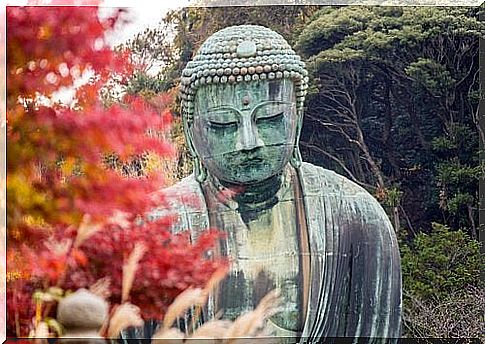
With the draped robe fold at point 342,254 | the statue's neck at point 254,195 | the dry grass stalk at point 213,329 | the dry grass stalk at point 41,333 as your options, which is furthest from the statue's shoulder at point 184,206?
the dry grass stalk at point 41,333

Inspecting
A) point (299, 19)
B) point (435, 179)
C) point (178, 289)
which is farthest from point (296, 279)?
point (299, 19)

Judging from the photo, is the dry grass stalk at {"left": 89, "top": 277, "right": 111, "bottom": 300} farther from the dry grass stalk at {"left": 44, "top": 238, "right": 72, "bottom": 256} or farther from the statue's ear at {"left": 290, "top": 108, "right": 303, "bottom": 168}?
the statue's ear at {"left": 290, "top": 108, "right": 303, "bottom": 168}

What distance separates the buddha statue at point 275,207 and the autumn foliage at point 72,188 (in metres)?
0.14

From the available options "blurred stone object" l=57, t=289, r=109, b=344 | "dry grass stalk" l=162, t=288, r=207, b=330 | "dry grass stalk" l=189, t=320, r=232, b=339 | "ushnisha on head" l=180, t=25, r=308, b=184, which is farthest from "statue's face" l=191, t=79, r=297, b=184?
"blurred stone object" l=57, t=289, r=109, b=344

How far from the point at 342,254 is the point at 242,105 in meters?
0.84

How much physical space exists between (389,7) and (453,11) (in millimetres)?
318

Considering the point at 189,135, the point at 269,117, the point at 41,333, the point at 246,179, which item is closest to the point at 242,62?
the point at 269,117

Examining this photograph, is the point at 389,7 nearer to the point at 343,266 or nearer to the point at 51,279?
the point at 343,266

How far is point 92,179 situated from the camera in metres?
4.59

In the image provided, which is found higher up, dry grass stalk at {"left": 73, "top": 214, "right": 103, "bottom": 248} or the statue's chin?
the statue's chin

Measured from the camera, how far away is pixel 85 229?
451 cm

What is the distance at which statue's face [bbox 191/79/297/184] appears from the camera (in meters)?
4.54

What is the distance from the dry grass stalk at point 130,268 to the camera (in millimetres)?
4547

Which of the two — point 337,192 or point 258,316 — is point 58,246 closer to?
point 258,316
